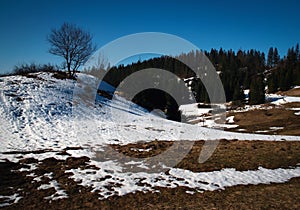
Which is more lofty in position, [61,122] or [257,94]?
[257,94]

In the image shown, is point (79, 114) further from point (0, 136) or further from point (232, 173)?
point (232, 173)

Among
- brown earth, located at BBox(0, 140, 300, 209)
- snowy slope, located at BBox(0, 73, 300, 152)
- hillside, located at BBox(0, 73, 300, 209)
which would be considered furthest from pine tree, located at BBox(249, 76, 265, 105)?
brown earth, located at BBox(0, 140, 300, 209)

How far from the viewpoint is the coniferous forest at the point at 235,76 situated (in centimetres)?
4003

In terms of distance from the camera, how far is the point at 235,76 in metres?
112

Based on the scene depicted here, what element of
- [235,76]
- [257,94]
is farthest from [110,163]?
[235,76]

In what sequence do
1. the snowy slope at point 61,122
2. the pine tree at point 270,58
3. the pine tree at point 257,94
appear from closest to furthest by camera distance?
1. the snowy slope at point 61,122
2. the pine tree at point 257,94
3. the pine tree at point 270,58

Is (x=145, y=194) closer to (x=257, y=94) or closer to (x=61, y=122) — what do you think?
(x=61, y=122)

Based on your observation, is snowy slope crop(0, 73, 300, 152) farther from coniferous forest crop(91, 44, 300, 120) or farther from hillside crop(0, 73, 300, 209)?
coniferous forest crop(91, 44, 300, 120)

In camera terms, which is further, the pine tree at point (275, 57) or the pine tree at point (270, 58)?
the pine tree at point (270, 58)

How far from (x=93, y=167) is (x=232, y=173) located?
6.97m

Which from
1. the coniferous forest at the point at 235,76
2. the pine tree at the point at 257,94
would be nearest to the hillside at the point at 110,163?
the coniferous forest at the point at 235,76

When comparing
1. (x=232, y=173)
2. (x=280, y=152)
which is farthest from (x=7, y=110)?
(x=280, y=152)

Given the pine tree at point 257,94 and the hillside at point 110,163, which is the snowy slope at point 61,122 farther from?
the pine tree at point 257,94

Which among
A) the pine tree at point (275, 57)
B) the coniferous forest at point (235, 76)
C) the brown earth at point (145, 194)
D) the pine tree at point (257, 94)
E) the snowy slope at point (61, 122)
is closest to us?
the brown earth at point (145, 194)
